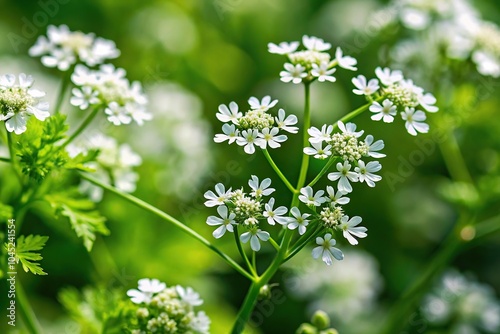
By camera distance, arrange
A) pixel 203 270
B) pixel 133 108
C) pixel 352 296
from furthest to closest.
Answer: pixel 352 296 → pixel 203 270 → pixel 133 108

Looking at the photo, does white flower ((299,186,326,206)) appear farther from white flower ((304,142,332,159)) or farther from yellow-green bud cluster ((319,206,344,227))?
white flower ((304,142,332,159))

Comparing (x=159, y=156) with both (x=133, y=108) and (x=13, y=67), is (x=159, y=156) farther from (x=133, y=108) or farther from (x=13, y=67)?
(x=133, y=108)

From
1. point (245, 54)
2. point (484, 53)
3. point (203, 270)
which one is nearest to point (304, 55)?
point (484, 53)

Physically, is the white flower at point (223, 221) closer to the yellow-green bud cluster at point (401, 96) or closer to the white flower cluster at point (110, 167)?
the yellow-green bud cluster at point (401, 96)

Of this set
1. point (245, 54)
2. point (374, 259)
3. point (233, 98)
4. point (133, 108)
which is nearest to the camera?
point (133, 108)

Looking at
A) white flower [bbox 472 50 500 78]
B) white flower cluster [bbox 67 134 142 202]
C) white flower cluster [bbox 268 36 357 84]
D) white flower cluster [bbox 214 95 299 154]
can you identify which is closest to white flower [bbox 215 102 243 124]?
white flower cluster [bbox 214 95 299 154]

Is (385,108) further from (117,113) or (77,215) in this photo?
(77,215)

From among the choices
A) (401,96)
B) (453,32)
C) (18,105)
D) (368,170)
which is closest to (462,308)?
(453,32)
